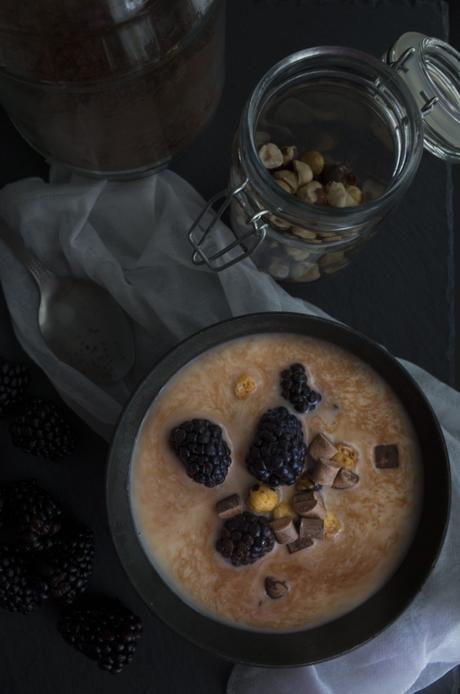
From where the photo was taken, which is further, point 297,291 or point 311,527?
point 297,291

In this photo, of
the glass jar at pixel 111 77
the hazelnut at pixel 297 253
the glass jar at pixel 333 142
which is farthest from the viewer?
the hazelnut at pixel 297 253

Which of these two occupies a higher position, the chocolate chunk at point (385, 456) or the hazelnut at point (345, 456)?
the hazelnut at point (345, 456)

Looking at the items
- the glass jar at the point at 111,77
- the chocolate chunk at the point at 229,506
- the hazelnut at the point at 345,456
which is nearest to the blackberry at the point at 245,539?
the chocolate chunk at the point at 229,506

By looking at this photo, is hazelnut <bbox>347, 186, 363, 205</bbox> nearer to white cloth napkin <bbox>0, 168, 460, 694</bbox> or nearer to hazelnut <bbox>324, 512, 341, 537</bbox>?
white cloth napkin <bbox>0, 168, 460, 694</bbox>

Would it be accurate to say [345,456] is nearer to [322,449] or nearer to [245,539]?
[322,449]

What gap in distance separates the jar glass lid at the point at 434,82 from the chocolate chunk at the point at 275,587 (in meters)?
0.58

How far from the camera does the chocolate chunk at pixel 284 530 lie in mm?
873

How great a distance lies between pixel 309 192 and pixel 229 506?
0.36m

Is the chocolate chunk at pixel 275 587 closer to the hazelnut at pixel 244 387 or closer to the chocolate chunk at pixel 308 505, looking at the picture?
the chocolate chunk at pixel 308 505

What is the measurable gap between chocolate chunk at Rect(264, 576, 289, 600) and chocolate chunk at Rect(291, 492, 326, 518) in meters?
0.09

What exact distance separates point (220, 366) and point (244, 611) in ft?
0.94

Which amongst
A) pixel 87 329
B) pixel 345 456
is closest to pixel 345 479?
pixel 345 456

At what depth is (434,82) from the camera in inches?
39.1

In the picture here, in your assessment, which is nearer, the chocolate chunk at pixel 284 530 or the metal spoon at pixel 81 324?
the chocolate chunk at pixel 284 530
